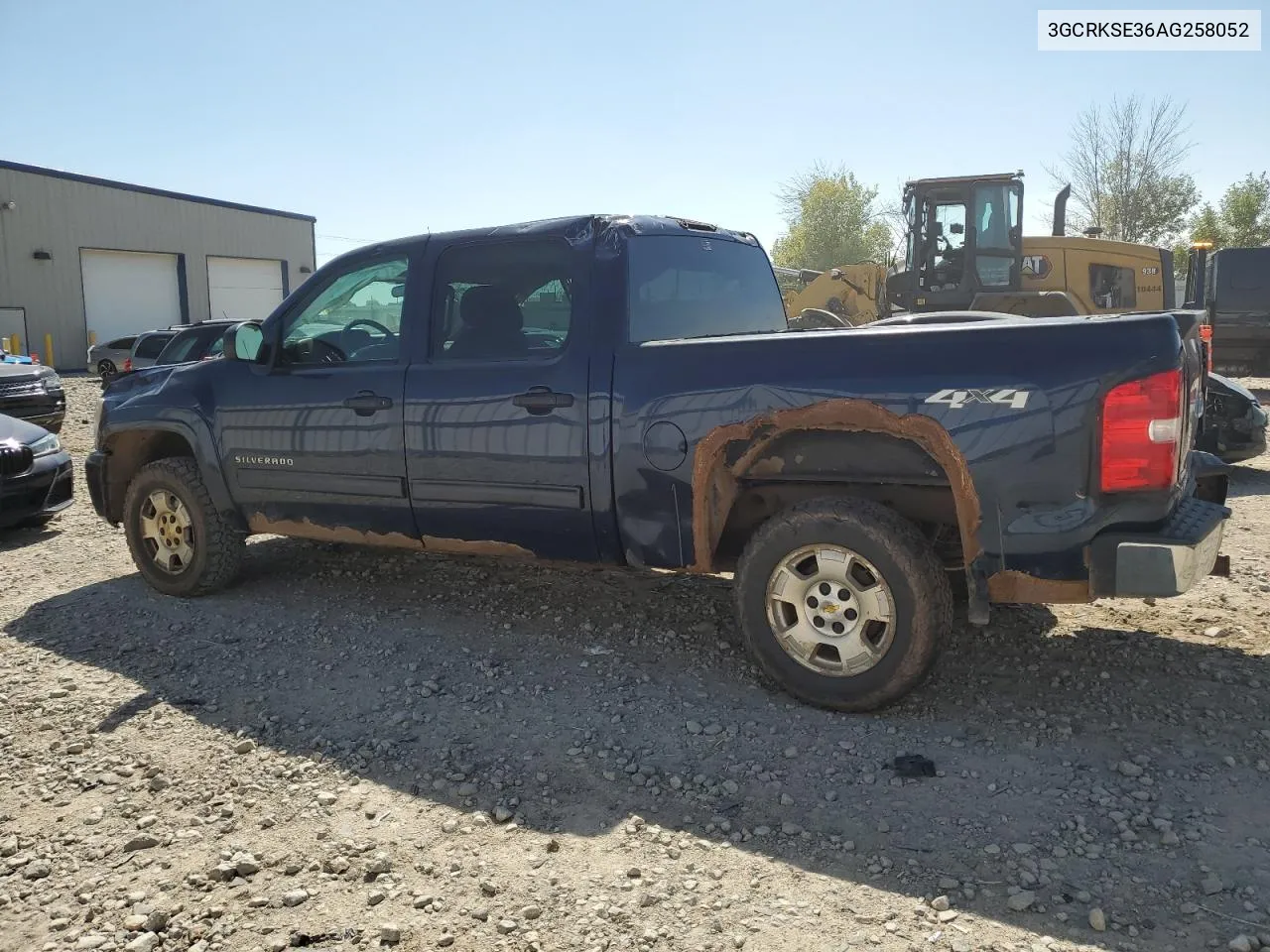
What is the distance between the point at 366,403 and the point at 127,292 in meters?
32.0

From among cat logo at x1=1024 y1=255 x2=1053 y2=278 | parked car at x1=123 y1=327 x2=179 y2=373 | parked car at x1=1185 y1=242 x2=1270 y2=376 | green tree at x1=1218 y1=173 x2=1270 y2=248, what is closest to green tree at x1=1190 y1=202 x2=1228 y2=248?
green tree at x1=1218 y1=173 x2=1270 y2=248

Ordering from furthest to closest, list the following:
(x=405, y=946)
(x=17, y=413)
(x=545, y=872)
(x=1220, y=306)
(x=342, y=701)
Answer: (x=1220, y=306), (x=17, y=413), (x=342, y=701), (x=545, y=872), (x=405, y=946)

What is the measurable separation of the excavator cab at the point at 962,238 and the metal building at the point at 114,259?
1050 inches

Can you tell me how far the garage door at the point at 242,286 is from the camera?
116ft

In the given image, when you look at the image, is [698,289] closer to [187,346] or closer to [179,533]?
[179,533]

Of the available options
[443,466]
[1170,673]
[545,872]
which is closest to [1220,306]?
[1170,673]

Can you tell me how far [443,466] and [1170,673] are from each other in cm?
335

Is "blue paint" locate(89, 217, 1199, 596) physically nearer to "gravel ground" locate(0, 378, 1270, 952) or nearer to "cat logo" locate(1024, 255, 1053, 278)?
"gravel ground" locate(0, 378, 1270, 952)

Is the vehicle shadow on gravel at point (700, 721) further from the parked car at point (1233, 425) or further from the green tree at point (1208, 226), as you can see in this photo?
the green tree at point (1208, 226)

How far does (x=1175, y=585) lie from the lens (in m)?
3.28

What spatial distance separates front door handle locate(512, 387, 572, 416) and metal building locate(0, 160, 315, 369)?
30.2 metres

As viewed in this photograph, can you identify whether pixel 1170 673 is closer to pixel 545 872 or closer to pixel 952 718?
pixel 952 718

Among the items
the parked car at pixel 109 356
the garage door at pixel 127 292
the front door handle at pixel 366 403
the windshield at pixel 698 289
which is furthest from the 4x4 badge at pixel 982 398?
the garage door at pixel 127 292

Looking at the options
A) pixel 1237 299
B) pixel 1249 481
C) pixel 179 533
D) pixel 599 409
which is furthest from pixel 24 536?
pixel 1237 299
